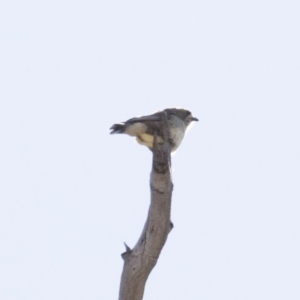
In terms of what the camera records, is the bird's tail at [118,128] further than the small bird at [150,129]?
Yes

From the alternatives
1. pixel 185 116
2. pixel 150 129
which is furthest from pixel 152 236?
pixel 185 116

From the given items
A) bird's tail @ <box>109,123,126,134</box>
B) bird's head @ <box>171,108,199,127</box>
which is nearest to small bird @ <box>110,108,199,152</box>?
bird's tail @ <box>109,123,126,134</box>

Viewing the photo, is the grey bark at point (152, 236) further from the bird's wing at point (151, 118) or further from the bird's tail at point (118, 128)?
the bird's tail at point (118, 128)

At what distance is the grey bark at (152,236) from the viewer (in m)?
6.39

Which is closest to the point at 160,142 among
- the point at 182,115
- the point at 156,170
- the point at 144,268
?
the point at 156,170

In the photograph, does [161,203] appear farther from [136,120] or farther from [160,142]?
[136,120]

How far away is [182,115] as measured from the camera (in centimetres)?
1114

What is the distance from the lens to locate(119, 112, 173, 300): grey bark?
6.39m

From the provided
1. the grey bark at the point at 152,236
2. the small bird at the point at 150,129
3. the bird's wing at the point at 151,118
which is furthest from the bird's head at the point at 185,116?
the grey bark at the point at 152,236

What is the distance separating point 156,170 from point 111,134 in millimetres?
2586

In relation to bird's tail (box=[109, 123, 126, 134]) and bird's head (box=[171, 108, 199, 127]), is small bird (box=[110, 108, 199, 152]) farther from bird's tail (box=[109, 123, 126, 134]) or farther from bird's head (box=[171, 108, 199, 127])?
bird's head (box=[171, 108, 199, 127])

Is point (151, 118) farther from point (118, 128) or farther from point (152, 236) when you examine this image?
point (152, 236)

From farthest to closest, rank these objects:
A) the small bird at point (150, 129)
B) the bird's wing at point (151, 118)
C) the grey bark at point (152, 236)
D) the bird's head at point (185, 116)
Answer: the bird's head at point (185, 116)
the bird's wing at point (151, 118)
the small bird at point (150, 129)
the grey bark at point (152, 236)

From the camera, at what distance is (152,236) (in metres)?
6.62
